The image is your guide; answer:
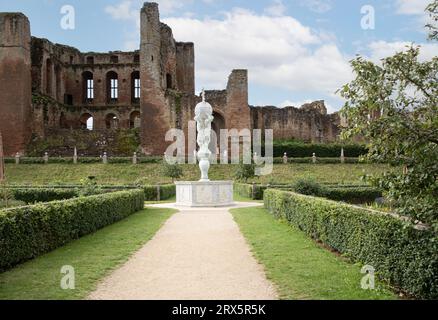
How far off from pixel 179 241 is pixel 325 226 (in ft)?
10.0

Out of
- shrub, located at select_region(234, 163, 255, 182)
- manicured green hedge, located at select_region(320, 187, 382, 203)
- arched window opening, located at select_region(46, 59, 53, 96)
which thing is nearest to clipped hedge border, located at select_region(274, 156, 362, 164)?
shrub, located at select_region(234, 163, 255, 182)

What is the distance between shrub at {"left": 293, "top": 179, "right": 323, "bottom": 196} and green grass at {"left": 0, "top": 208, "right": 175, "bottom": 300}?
7556 millimetres

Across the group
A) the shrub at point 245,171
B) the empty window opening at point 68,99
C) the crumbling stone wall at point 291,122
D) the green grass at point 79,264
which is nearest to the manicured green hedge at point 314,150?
the crumbling stone wall at point 291,122

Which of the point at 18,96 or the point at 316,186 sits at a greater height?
the point at 18,96

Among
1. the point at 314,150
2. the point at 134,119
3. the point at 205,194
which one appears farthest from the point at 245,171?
the point at 134,119

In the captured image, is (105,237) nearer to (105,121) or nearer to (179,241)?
(179,241)

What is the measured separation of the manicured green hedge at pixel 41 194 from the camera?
1869cm

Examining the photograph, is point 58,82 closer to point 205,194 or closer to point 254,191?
point 254,191

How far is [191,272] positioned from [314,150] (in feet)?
109

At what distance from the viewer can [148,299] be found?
5.60 metres

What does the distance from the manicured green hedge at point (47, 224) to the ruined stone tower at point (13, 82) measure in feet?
97.5

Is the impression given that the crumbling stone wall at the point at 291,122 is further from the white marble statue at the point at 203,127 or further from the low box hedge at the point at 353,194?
the white marble statue at the point at 203,127
